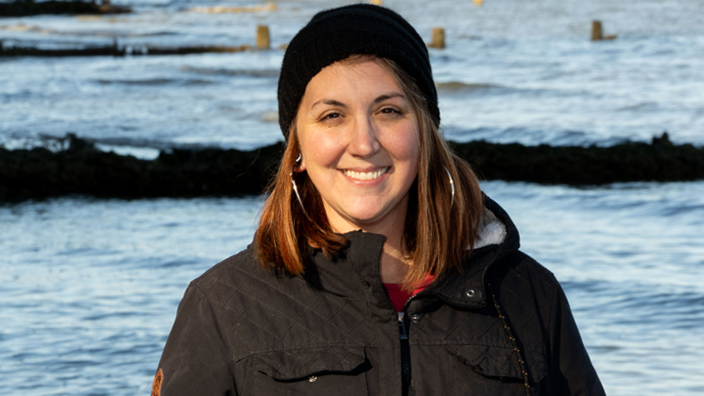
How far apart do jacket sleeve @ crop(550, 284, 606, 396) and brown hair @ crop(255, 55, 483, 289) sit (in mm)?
293

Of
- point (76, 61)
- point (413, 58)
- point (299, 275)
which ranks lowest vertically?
point (76, 61)

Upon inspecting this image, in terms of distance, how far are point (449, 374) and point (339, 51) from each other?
82 cm

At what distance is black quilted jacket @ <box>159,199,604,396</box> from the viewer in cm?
203

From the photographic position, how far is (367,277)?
209 centimetres

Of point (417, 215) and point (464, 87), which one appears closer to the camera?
point (417, 215)

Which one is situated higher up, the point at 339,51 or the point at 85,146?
the point at 339,51

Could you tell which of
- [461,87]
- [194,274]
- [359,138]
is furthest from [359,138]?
[461,87]

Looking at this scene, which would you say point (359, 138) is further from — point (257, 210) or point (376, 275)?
point (257, 210)

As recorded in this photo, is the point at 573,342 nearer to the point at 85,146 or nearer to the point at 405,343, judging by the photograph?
the point at 405,343

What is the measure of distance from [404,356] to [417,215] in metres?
0.45

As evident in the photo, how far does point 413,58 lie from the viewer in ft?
7.15

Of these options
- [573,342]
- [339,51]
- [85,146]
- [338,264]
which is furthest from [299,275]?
[85,146]

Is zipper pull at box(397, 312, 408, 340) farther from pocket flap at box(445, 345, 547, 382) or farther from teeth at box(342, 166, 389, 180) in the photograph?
teeth at box(342, 166, 389, 180)

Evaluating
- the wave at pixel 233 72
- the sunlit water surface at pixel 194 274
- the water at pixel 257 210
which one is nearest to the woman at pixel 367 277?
the sunlit water surface at pixel 194 274
